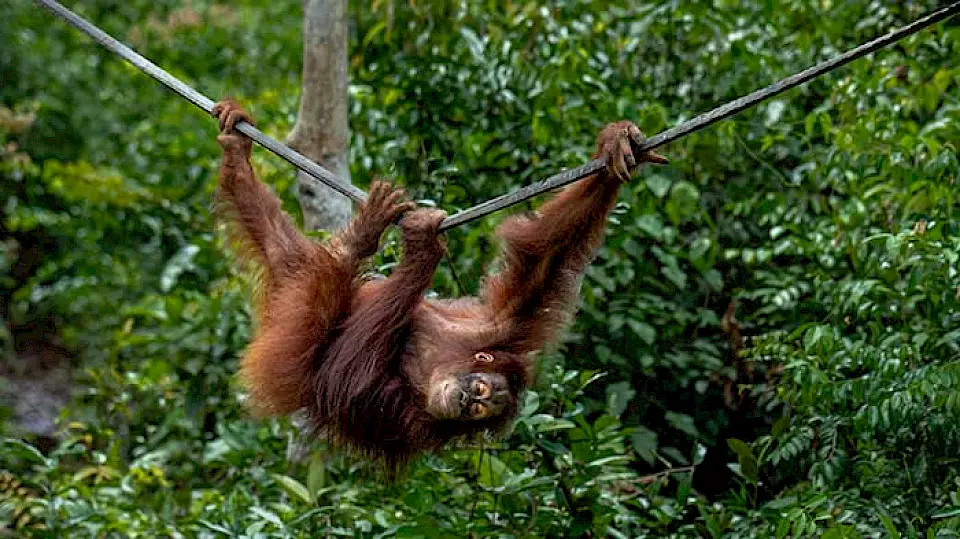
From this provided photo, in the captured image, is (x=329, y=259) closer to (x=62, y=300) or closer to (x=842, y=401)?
(x=842, y=401)

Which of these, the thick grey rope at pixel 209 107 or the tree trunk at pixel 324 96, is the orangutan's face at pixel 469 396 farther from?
the tree trunk at pixel 324 96

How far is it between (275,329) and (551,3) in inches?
110

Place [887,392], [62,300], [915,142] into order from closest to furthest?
[887,392] < [915,142] < [62,300]

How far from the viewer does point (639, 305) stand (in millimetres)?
5059

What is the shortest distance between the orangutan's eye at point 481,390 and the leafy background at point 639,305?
49 centimetres

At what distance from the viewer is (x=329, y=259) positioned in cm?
348

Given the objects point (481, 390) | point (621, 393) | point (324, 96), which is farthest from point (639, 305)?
point (481, 390)

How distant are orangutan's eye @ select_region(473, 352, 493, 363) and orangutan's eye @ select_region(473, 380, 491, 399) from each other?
13 cm

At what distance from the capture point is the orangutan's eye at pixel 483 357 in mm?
3389

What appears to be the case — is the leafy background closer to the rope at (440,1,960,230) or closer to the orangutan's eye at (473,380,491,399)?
the orangutan's eye at (473,380,491,399)

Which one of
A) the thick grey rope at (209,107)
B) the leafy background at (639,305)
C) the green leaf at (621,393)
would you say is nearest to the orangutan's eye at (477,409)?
the leafy background at (639,305)

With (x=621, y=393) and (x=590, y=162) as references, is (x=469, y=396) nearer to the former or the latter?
(x=590, y=162)

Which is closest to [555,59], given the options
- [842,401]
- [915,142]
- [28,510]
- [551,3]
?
[551,3]

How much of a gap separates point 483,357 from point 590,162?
63cm
